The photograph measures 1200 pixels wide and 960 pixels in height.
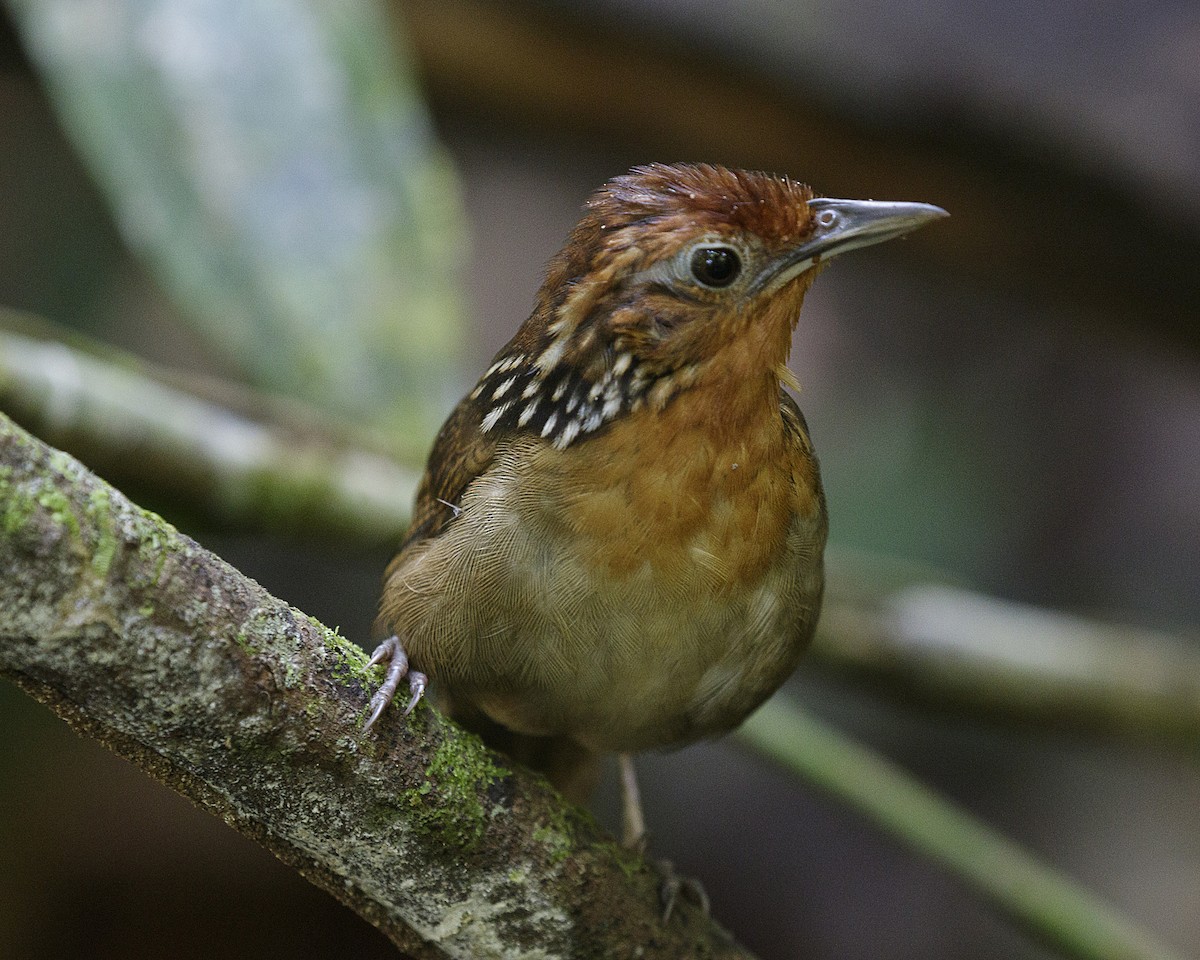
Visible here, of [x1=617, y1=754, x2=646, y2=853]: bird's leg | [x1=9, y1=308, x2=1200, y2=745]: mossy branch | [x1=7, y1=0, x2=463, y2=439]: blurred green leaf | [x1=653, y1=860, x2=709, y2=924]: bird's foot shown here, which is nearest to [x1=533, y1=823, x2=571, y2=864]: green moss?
[x1=653, y1=860, x2=709, y2=924]: bird's foot

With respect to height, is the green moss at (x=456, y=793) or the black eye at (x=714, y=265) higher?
the black eye at (x=714, y=265)

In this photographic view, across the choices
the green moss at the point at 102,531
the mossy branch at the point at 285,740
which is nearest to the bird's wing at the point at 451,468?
the mossy branch at the point at 285,740

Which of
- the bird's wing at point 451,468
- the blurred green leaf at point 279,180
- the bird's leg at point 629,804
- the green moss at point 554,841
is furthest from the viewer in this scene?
the blurred green leaf at point 279,180

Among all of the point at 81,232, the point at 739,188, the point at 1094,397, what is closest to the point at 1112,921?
the point at 739,188

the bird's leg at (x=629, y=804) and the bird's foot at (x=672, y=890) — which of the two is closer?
the bird's foot at (x=672, y=890)

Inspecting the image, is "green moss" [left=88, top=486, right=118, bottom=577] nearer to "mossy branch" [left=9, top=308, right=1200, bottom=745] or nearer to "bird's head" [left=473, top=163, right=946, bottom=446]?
"bird's head" [left=473, top=163, right=946, bottom=446]

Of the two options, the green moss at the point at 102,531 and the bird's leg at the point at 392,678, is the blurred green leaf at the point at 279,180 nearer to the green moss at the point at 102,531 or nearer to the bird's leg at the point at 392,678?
the bird's leg at the point at 392,678
